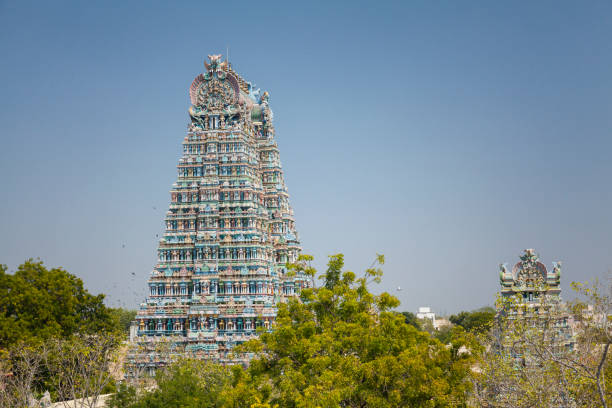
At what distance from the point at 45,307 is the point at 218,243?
63.5ft

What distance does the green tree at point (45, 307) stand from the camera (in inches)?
2050

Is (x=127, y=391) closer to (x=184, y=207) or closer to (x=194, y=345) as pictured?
(x=194, y=345)

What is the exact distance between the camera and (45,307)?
54.5 meters

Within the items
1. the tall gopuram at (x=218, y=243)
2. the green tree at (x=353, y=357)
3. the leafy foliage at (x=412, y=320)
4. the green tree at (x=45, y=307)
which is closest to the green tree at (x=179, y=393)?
the green tree at (x=353, y=357)

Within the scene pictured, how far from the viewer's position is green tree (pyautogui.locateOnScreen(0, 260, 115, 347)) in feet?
171

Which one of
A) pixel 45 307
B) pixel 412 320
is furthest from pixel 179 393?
pixel 412 320

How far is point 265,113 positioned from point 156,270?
2596 cm

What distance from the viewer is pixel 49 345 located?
4962cm

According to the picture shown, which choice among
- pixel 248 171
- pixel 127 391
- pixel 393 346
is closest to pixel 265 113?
pixel 248 171

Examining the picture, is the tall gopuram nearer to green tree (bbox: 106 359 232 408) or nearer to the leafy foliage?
green tree (bbox: 106 359 232 408)

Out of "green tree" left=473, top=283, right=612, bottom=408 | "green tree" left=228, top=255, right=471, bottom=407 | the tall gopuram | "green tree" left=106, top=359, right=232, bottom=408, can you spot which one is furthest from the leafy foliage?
"green tree" left=228, top=255, right=471, bottom=407

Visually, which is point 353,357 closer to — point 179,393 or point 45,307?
point 179,393

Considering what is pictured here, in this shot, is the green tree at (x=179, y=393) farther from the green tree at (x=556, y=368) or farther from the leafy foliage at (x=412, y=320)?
the leafy foliage at (x=412, y=320)

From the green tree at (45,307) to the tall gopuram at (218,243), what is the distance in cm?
658
